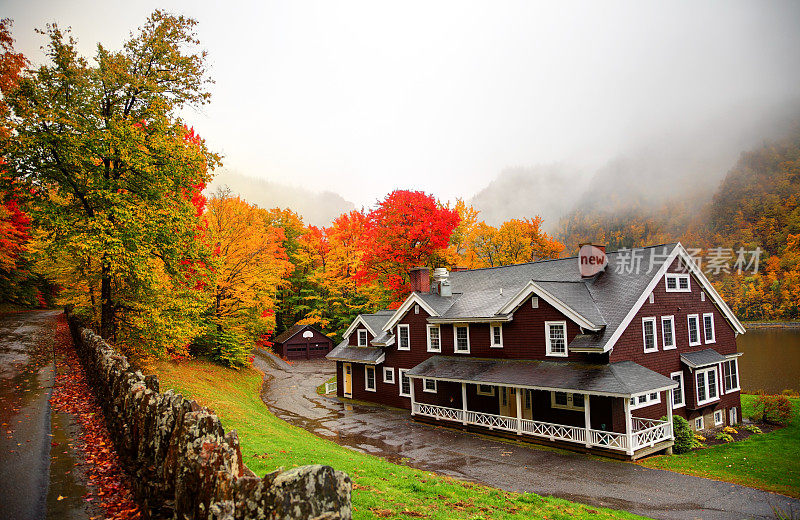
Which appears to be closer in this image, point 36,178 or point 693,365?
point 36,178

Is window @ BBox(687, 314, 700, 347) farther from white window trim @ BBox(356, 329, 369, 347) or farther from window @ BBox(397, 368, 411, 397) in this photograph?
white window trim @ BBox(356, 329, 369, 347)

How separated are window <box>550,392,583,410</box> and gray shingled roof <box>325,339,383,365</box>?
43.6 feet

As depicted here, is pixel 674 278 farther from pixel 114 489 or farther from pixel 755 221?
pixel 755 221

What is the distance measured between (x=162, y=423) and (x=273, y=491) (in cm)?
387

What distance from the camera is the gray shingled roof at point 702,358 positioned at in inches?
949

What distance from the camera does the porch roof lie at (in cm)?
1955

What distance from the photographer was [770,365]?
4456cm

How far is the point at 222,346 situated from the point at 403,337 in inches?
604

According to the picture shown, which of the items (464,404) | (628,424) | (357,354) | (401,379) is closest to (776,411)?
(628,424)

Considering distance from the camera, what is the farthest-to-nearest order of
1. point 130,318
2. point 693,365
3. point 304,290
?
point 304,290 → point 693,365 → point 130,318

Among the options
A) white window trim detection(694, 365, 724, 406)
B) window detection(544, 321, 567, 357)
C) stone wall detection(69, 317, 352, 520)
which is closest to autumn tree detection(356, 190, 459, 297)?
window detection(544, 321, 567, 357)

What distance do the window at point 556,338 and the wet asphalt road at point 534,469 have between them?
483 cm

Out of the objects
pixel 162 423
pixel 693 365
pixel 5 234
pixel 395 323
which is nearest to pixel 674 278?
pixel 693 365

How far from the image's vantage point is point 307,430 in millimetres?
24984
